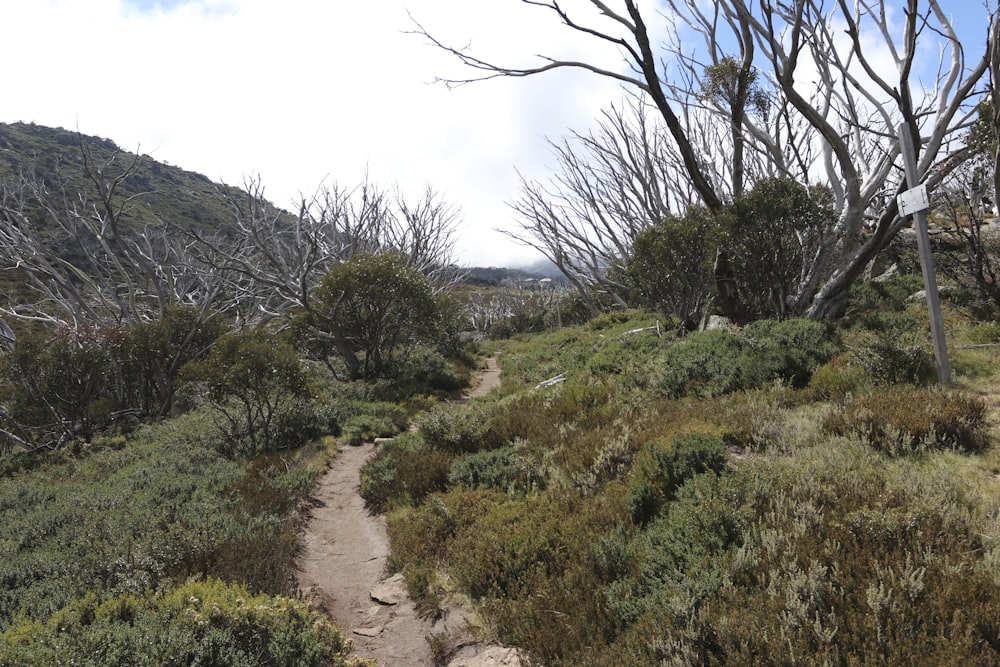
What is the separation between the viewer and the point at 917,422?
4695mm

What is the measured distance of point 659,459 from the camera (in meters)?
4.99

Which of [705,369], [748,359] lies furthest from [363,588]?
[748,359]

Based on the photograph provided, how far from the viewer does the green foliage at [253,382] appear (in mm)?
9445

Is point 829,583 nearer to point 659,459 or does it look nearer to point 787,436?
point 659,459

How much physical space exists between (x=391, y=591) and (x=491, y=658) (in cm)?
165

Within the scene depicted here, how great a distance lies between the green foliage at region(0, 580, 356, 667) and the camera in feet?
9.70

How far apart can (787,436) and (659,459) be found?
5.00 feet

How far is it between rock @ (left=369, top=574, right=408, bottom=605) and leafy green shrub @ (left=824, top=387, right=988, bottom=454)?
4883 millimetres

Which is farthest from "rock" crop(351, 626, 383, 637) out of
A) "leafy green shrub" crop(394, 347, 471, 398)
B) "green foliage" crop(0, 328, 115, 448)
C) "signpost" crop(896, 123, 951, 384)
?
"green foliage" crop(0, 328, 115, 448)

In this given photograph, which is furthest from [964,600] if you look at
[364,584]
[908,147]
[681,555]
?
[908,147]

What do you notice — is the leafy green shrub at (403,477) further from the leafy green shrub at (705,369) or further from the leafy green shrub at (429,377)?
the leafy green shrub at (429,377)

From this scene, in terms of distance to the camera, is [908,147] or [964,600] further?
[908,147]

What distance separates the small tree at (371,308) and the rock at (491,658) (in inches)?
512

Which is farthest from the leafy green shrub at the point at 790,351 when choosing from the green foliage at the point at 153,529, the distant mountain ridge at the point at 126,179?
the distant mountain ridge at the point at 126,179
